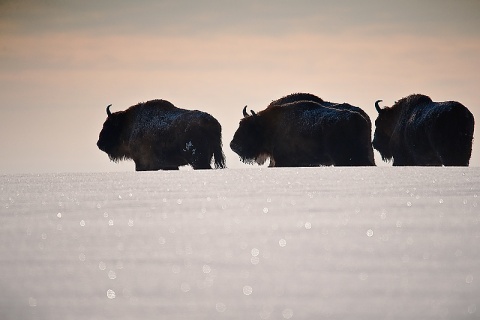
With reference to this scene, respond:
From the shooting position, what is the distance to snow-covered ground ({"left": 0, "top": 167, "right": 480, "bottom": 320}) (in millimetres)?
3719

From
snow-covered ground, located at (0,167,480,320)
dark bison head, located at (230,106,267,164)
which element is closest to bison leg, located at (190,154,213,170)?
dark bison head, located at (230,106,267,164)

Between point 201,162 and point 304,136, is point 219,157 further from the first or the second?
point 304,136

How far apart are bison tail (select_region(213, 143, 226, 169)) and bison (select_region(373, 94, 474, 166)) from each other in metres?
5.83

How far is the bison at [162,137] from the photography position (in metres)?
30.7

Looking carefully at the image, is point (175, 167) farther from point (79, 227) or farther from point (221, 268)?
point (221, 268)

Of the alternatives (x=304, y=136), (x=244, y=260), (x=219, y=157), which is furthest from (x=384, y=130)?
(x=244, y=260)

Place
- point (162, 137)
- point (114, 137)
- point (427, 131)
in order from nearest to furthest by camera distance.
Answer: point (427, 131) < point (162, 137) < point (114, 137)

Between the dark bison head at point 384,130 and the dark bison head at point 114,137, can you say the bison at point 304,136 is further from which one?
the dark bison head at point 114,137

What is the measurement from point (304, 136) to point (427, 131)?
4110mm

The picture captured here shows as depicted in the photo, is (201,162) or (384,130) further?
(384,130)

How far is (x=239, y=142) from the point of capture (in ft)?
103

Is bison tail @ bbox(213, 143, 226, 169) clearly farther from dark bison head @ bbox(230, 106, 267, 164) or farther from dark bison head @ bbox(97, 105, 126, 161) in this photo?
dark bison head @ bbox(97, 105, 126, 161)

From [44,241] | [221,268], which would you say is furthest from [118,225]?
[221,268]

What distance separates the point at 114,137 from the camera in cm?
3328
